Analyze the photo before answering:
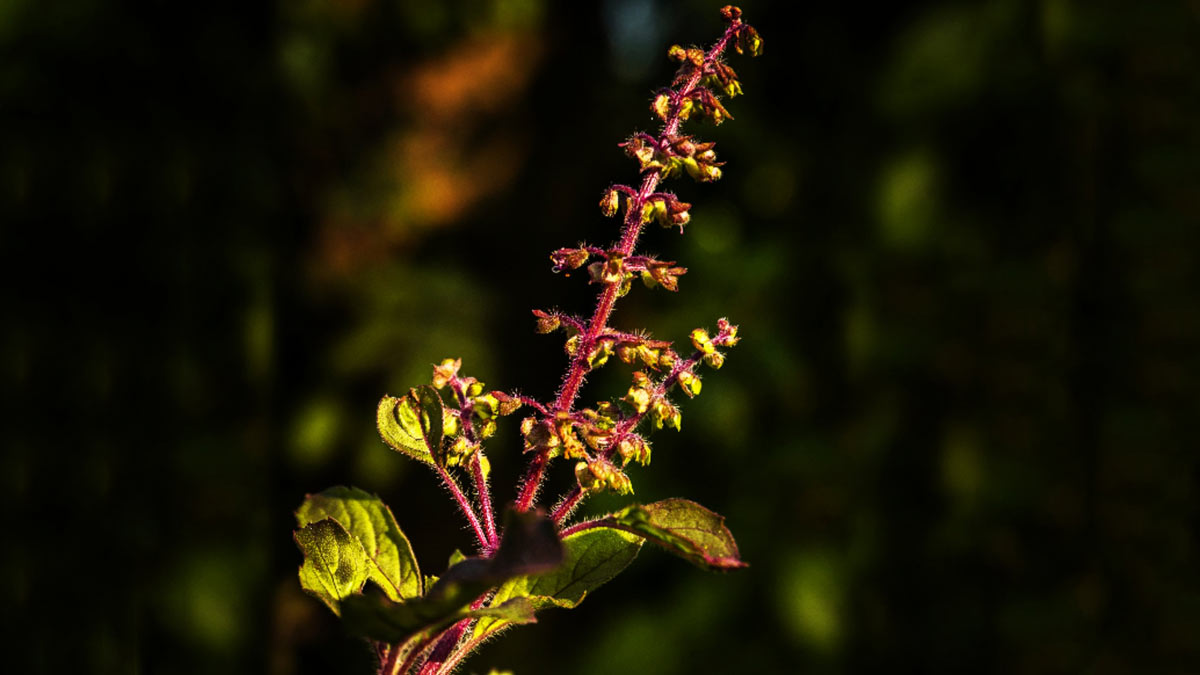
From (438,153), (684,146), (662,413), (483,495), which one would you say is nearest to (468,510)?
(483,495)

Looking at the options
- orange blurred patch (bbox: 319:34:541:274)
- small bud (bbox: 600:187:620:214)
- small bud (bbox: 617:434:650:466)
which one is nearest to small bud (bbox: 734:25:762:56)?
small bud (bbox: 600:187:620:214)

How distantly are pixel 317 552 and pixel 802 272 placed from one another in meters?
1.82

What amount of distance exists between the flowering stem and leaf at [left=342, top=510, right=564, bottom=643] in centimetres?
6

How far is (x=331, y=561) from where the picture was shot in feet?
1.46

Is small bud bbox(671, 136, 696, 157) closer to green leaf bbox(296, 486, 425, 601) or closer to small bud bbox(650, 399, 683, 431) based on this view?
small bud bbox(650, 399, 683, 431)

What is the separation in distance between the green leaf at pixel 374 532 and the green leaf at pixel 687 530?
0.12m

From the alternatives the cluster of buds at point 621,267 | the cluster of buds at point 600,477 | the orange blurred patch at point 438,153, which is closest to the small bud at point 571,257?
the cluster of buds at point 621,267

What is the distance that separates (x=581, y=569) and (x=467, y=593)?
119mm

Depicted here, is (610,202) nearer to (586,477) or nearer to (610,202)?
(610,202)

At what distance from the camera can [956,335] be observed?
2.09 metres

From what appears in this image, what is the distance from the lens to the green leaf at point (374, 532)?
0.44 metres

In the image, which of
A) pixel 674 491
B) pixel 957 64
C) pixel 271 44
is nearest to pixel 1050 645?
pixel 674 491

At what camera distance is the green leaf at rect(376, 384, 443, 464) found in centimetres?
46

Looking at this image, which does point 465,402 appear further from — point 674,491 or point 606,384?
point 674,491
